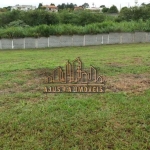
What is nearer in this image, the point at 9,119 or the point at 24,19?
the point at 9,119

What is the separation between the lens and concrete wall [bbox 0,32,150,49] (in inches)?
679

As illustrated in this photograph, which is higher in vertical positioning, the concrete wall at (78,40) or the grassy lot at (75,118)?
the concrete wall at (78,40)

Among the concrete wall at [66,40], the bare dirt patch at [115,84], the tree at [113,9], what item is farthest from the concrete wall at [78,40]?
the tree at [113,9]

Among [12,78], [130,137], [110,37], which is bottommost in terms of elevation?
[130,137]

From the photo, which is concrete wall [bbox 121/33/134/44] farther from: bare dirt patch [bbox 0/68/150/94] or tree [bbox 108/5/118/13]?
tree [bbox 108/5/118/13]

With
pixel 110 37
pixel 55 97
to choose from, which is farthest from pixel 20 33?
pixel 55 97

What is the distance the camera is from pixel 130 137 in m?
2.52

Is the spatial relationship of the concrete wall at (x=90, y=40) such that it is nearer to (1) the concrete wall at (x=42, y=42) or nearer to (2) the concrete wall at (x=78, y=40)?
(2) the concrete wall at (x=78, y=40)

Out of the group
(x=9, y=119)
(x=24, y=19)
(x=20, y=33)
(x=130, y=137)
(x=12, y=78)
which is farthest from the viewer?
(x=24, y=19)

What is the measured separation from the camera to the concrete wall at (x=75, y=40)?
17.2m

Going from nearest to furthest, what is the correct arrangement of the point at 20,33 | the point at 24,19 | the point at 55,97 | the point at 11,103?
the point at 11,103 → the point at 55,97 → the point at 20,33 → the point at 24,19

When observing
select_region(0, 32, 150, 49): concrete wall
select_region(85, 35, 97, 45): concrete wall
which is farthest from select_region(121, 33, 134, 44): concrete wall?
select_region(85, 35, 97, 45): concrete wall

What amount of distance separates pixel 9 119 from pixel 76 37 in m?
15.9

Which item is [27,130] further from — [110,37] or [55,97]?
[110,37]
